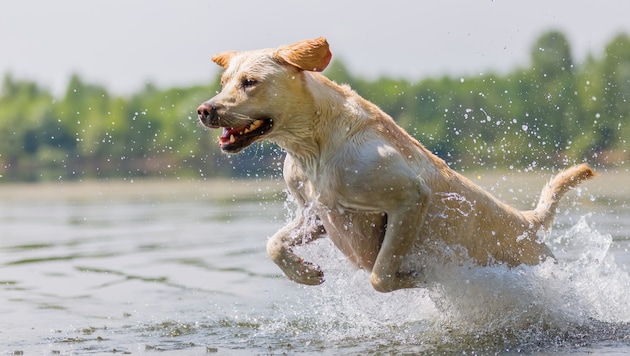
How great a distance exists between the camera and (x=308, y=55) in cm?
736

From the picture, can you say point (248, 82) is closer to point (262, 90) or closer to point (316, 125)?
point (262, 90)

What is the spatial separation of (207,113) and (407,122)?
88.6m

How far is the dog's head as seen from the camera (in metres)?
7.25

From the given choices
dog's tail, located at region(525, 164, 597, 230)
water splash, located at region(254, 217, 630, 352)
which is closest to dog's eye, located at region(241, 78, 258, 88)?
water splash, located at region(254, 217, 630, 352)

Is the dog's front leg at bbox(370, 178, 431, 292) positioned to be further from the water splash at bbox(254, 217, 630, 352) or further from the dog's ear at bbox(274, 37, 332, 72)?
the dog's ear at bbox(274, 37, 332, 72)

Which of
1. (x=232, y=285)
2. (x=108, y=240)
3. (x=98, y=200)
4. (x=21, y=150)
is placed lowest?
(x=232, y=285)

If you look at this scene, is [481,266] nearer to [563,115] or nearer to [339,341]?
[339,341]

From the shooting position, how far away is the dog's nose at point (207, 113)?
A: 7133mm

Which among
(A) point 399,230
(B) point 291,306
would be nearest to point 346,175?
(A) point 399,230

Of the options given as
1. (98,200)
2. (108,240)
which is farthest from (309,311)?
(98,200)

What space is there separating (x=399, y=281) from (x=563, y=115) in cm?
7006

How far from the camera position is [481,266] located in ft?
27.2

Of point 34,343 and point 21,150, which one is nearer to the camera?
point 34,343

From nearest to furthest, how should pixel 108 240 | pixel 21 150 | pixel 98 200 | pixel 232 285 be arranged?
1. pixel 232 285
2. pixel 108 240
3. pixel 98 200
4. pixel 21 150
